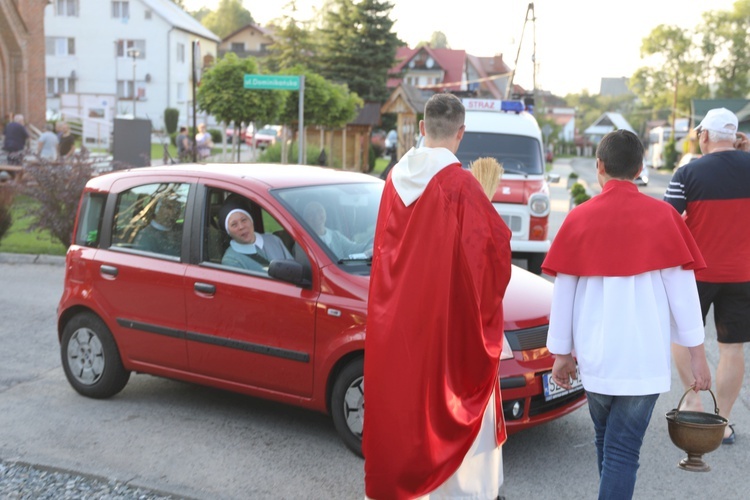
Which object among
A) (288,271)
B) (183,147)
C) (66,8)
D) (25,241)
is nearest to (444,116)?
(288,271)

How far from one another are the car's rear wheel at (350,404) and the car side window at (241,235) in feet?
2.99

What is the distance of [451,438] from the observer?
161 inches

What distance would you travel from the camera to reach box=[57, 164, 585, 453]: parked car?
5.62 metres

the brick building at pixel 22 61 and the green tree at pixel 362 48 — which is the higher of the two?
the green tree at pixel 362 48

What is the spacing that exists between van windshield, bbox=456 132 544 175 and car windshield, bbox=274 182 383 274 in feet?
25.1

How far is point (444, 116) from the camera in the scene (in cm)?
410

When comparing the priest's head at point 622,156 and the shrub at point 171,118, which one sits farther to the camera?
the shrub at point 171,118

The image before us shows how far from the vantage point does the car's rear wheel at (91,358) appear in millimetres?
6855

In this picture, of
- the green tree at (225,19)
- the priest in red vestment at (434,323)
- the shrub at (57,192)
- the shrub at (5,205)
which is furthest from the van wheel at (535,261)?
the green tree at (225,19)

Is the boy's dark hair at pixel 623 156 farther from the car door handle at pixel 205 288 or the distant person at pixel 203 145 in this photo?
the distant person at pixel 203 145

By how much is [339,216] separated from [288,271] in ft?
2.30

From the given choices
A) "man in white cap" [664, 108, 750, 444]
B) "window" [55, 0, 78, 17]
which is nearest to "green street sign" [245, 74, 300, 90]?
"man in white cap" [664, 108, 750, 444]

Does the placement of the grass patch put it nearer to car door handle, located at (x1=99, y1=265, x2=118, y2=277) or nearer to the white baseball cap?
car door handle, located at (x1=99, y1=265, x2=118, y2=277)

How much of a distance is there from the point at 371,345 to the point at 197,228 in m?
2.64
